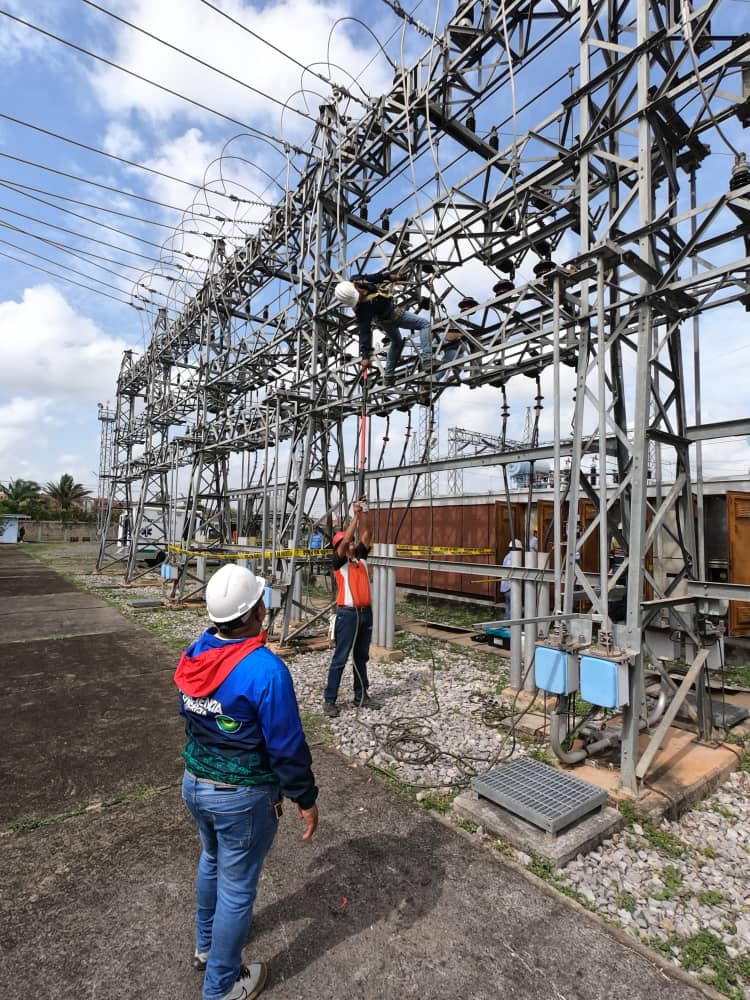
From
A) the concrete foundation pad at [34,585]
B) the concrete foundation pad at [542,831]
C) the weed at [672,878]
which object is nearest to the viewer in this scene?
the weed at [672,878]

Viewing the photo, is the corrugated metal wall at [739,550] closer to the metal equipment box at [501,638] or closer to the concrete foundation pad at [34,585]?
the metal equipment box at [501,638]

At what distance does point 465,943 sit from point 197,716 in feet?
6.44

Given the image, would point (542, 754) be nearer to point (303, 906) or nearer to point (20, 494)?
point (303, 906)

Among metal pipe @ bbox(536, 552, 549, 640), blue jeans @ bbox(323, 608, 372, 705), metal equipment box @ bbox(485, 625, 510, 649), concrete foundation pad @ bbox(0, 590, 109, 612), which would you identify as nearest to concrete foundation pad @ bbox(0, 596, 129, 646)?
concrete foundation pad @ bbox(0, 590, 109, 612)

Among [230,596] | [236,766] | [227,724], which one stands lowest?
[236,766]

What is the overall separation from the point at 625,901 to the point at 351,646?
3625mm

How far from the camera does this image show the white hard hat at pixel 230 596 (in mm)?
2297

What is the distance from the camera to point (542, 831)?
356 centimetres

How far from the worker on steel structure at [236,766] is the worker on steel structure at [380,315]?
18.0ft

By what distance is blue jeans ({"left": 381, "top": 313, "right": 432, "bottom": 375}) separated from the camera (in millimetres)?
7996

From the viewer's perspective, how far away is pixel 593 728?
5.33 metres

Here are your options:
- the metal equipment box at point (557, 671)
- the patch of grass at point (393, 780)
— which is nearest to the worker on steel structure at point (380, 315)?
the metal equipment box at point (557, 671)

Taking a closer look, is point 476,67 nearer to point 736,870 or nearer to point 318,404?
Answer: point 318,404

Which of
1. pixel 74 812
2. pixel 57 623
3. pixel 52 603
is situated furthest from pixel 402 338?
pixel 52 603
